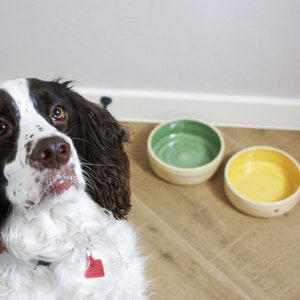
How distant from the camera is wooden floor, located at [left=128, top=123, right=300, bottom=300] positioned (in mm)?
1820

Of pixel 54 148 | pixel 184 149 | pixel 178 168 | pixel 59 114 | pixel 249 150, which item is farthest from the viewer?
pixel 184 149

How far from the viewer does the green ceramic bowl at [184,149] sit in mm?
2129

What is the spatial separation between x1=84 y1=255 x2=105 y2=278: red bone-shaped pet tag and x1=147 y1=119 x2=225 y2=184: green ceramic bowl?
778 millimetres

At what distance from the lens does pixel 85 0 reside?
200 cm

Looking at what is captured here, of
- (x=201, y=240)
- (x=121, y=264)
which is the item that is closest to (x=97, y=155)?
(x=121, y=264)

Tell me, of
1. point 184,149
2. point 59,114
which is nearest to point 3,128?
point 59,114

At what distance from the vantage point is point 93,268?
1.40 m

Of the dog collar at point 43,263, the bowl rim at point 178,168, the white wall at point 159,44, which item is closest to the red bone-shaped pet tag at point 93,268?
the dog collar at point 43,263

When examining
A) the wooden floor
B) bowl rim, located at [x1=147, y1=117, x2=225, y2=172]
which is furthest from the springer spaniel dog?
bowl rim, located at [x1=147, y1=117, x2=225, y2=172]

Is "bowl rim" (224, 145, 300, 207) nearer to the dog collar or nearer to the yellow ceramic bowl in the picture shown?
the yellow ceramic bowl

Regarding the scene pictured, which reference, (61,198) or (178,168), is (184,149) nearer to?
(178,168)

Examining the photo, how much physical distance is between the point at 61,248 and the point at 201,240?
2.80ft

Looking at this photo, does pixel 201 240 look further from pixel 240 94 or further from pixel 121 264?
pixel 240 94

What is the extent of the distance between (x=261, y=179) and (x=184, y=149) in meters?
0.41
